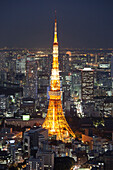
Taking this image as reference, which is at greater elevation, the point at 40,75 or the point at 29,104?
the point at 40,75

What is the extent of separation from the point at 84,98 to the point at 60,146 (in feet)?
34.2

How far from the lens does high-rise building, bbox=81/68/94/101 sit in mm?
24469

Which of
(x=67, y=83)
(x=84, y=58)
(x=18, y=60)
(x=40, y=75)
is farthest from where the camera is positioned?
(x=84, y=58)

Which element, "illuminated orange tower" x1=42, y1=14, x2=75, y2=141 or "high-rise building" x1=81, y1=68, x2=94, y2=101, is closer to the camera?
"illuminated orange tower" x1=42, y1=14, x2=75, y2=141

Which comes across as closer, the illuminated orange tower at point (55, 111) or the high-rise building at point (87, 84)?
the illuminated orange tower at point (55, 111)

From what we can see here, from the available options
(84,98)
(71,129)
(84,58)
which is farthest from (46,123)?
(84,58)

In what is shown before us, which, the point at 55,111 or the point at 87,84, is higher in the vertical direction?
the point at 87,84

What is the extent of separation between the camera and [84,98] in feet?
79.2

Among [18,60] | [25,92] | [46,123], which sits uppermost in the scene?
[18,60]

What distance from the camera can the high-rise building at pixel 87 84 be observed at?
80.3 feet

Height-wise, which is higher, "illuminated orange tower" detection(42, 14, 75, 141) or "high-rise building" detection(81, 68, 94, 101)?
"high-rise building" detection(81, 68, 94, 101)

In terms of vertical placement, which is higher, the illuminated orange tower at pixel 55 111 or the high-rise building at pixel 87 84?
the high-rise building at pixel 87 84

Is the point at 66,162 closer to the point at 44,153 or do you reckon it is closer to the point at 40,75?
the point at 44,153

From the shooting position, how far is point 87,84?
25438 millimetres
